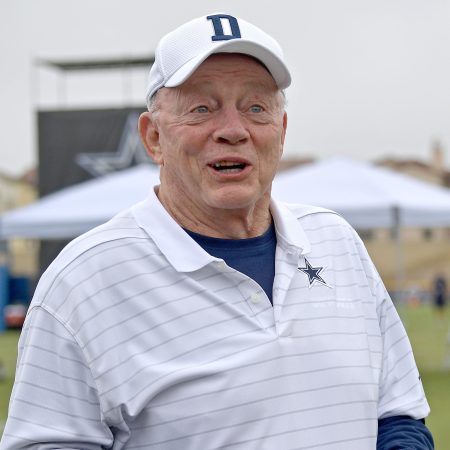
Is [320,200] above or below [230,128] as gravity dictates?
below

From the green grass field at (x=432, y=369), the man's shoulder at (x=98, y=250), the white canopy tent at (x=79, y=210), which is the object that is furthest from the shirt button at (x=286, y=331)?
the white canopy tent at (x=79, y=210)

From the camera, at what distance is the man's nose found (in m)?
2.32

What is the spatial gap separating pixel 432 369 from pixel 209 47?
11.4 metres

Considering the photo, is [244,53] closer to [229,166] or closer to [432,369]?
[229,166]

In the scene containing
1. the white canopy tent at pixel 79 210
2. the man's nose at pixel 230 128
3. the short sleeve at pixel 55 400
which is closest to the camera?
the short sleeve at pixel 55 400

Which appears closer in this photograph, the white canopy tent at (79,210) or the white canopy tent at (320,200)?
the white canopy tent at (320,200)

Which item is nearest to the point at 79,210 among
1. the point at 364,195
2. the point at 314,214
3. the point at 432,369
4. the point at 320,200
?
the point at 320,200

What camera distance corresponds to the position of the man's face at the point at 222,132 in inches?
91.8

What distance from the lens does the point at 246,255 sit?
244 centimetres

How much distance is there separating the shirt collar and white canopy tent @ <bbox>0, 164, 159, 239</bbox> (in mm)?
9029

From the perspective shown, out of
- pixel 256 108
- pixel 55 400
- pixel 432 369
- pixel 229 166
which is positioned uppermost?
pixel 256 108

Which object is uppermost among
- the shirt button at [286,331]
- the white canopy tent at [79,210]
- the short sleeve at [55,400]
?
the shirt button at [286,331]

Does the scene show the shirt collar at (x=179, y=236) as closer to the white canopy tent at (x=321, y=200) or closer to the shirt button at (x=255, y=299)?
the shirt button at (x=255, y=299)

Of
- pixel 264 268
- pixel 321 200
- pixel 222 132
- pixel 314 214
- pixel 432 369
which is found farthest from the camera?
pixel 432 369
